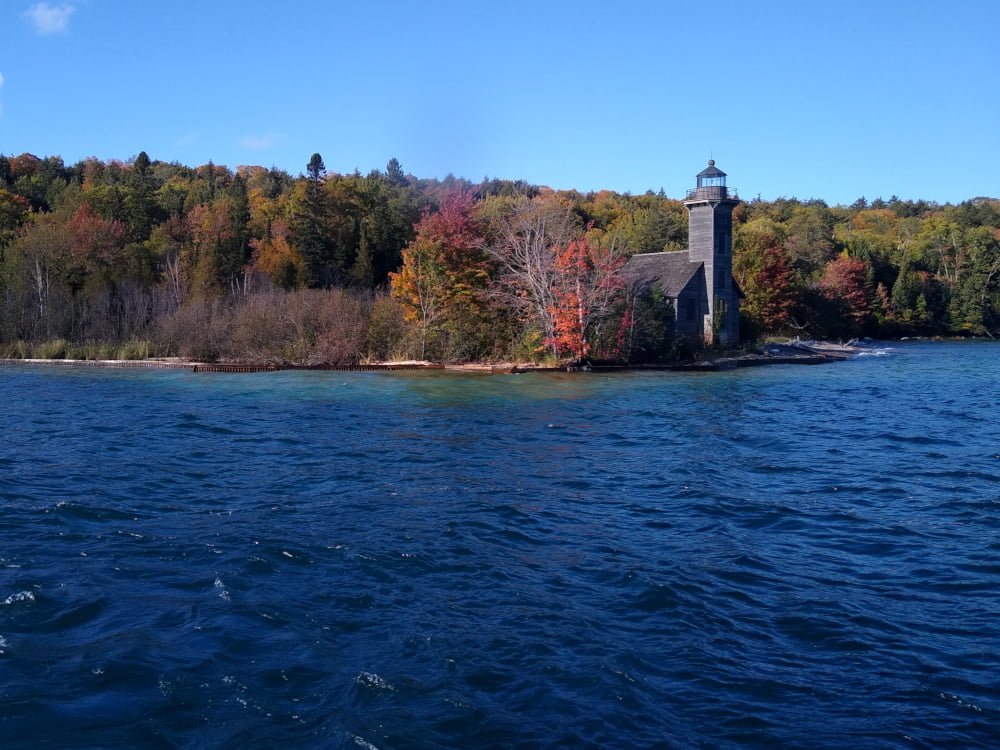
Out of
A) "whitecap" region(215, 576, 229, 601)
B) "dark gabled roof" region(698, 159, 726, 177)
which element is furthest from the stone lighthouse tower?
"whitecap" region(215, 576, 229, 601)

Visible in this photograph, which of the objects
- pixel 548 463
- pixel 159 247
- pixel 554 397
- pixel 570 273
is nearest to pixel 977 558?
pixel 548 463

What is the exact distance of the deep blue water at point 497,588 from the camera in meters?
5.27

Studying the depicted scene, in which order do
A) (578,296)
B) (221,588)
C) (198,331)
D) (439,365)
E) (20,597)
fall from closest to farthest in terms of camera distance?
(20,597)
(221,588)
(578,296)
(439,365)
(198,331)

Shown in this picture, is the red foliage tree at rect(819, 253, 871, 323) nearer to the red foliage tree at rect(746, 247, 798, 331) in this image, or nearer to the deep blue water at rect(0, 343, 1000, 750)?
the red foliage tree at rect(746, 247, 798, 331)

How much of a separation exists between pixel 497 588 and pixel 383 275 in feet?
131

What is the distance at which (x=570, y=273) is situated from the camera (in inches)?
1216

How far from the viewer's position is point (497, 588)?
24.8 feet

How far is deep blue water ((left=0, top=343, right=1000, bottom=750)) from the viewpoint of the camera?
17.3 feet

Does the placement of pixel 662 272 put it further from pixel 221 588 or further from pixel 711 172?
pixel 221 588

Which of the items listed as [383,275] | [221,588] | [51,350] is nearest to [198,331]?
[51,350]

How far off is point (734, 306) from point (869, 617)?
33921 millimetres

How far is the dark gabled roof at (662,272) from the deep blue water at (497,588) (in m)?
20.5

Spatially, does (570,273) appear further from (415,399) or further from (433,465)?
(433,465)

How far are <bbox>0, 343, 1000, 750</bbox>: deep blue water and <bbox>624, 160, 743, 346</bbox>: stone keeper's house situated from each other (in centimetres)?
2106
